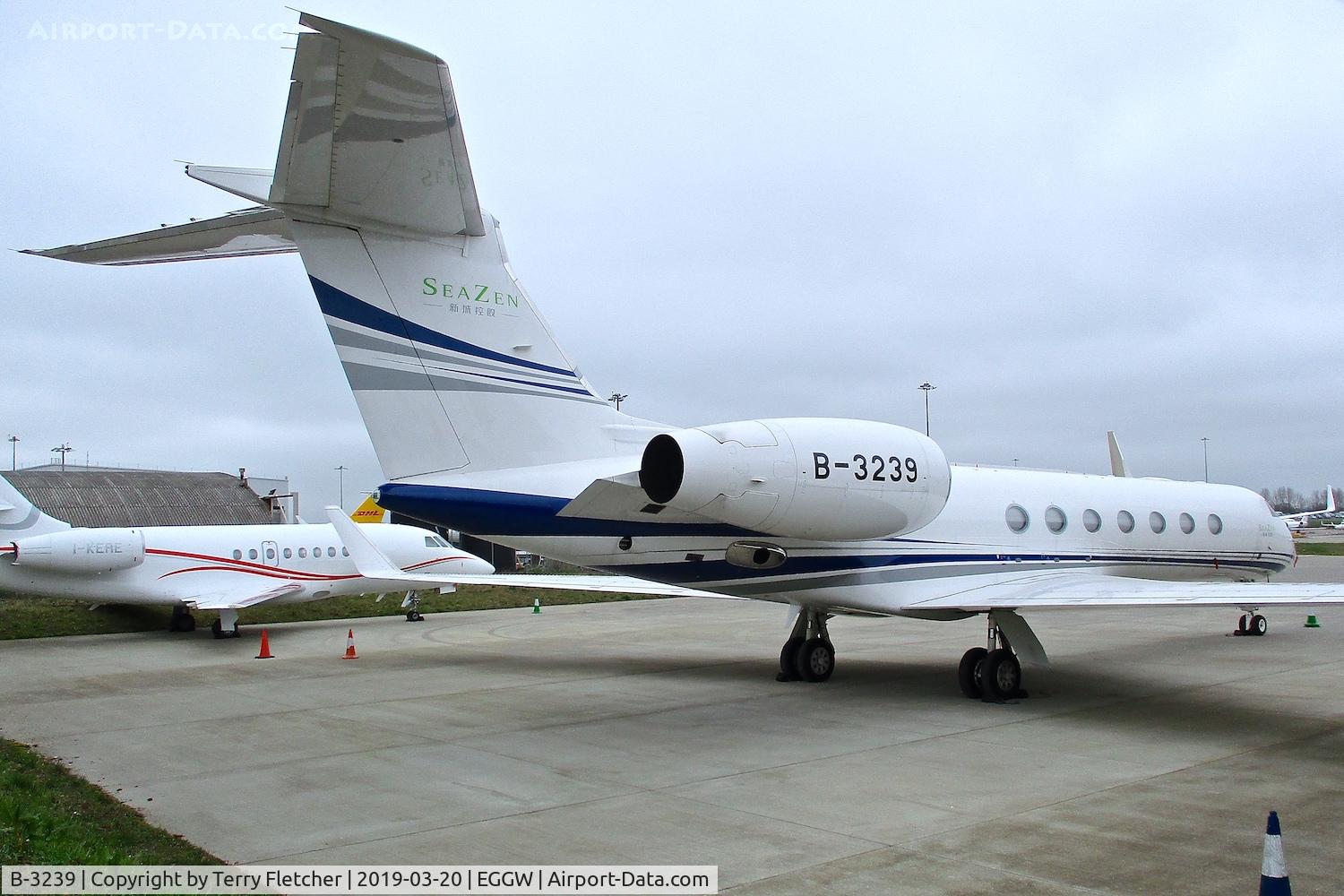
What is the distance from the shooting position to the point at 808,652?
12.2 meters

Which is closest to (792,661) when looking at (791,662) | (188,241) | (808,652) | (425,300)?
(791,662)

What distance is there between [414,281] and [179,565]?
1411 centimetres

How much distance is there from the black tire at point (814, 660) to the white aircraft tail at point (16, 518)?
50.0 ft

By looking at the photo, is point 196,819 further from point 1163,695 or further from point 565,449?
point 1163,695

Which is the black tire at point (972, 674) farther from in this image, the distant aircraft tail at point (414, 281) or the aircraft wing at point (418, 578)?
the aircraft wing at point (418, 578)

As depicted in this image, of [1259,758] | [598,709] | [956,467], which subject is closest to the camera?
[1259,758]

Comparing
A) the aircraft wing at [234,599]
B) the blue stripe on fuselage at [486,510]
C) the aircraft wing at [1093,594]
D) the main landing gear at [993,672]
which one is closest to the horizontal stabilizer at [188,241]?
the blue stripe on fuselage at [486,510]

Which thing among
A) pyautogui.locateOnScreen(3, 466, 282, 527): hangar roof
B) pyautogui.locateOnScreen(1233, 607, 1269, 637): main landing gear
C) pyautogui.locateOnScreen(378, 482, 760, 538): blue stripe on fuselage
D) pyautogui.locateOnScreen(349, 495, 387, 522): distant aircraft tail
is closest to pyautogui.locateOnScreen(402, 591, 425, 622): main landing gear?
pyautogui.locateOnScreen(349, 495, 387, 522): distant aircraft tail

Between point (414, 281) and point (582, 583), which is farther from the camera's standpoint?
point (582, 583)

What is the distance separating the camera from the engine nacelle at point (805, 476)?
8438 millimetres

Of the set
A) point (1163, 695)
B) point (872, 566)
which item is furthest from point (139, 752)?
point (1163, 695)

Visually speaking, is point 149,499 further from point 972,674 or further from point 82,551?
point 972,674

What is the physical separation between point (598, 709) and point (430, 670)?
441 cm

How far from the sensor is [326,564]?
20.9 m
